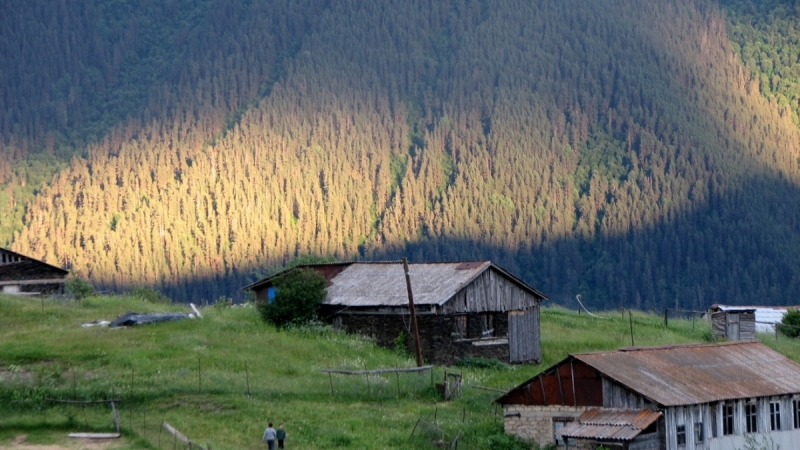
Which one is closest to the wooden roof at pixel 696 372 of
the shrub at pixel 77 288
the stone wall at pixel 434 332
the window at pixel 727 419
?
the window at pixel 727 419

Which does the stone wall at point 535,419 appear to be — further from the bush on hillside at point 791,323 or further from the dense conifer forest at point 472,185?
the dense conifer forest at point 472,185

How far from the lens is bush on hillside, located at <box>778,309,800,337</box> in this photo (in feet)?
246

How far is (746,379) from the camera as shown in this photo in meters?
44.8

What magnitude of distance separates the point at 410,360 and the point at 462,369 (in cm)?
236

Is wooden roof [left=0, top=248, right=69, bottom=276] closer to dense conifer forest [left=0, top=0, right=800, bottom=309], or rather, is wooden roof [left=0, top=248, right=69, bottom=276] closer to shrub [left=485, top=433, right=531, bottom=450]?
shrub [left=485, top=433, right=531, bottom=450]

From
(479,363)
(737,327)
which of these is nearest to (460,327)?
(479,363)

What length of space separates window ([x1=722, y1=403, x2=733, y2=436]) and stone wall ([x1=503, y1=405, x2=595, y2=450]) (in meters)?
5.00

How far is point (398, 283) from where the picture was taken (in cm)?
6103

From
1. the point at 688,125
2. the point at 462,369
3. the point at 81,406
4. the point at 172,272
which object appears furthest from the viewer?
the point at 688,125

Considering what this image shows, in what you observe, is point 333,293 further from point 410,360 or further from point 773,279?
point 773,279

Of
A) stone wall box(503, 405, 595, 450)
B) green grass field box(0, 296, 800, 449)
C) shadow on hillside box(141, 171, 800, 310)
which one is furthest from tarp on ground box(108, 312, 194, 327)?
shadow on hillside box(141, 171, 800, 310)

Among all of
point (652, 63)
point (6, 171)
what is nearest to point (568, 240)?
point (652, 63)

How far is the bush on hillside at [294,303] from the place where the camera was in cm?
→ 6022

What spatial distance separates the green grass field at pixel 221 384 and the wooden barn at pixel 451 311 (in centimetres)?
164
